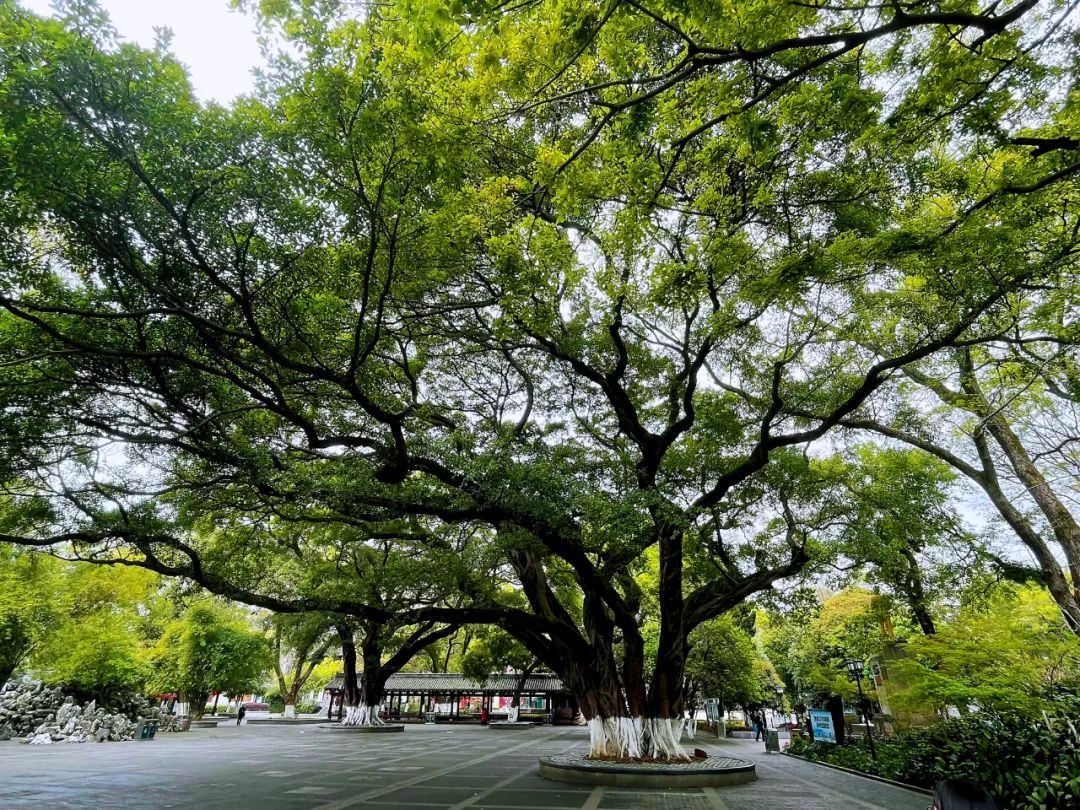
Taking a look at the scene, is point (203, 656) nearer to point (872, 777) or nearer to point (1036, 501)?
point (872, 777)

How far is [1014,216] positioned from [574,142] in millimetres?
5495

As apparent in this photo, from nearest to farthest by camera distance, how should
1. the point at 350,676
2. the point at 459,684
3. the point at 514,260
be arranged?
the point at 514,260 → the point at 350,676 → the point at 459,684

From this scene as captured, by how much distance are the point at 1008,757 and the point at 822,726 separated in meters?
11.8

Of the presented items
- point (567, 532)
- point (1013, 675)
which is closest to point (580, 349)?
point (567, 532)

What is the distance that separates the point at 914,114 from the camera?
582 centimetres

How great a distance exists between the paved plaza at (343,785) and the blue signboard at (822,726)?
174 centimetres

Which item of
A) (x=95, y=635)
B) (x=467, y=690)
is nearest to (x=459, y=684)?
(x=467, y=690)

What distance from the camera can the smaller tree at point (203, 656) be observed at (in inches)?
953

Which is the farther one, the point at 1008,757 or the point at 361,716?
the point at 361,716

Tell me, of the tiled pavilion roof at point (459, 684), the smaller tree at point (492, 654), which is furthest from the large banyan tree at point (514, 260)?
the tiled pavilion roof at point (459, 684)

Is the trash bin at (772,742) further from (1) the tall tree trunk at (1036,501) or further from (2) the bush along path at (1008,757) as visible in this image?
(1) the tall tree trunk at (1036,501)

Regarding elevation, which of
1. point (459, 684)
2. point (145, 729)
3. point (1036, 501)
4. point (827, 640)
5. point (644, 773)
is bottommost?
point (644, 773)

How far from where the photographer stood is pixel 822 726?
58.4 ft

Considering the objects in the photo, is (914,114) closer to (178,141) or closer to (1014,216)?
(1014,216)
